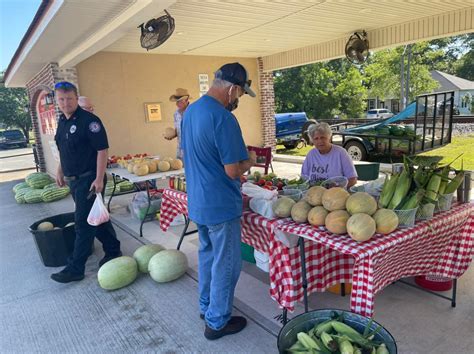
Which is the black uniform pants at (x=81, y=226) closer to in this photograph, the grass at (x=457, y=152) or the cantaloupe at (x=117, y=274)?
the cantaloupe at (x=117, y=274)

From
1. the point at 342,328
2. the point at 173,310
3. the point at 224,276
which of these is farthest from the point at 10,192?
the point at 342,328

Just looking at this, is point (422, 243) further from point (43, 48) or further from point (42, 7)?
point (43, 48)

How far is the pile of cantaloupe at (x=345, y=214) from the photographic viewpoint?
186 centimetres

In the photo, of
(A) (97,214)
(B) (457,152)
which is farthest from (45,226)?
(B) (457,152)

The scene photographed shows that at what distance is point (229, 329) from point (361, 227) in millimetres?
1248

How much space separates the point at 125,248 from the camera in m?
4.28

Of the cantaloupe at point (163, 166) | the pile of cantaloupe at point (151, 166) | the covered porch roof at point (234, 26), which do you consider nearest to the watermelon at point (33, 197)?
the covered porch roof at point (234, 26)

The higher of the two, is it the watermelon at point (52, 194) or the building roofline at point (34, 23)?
the building roofline at point (34, 23)

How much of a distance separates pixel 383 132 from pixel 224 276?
838 centimetres

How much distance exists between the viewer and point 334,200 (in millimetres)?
2049

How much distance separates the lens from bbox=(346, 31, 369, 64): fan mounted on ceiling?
7.51 metres

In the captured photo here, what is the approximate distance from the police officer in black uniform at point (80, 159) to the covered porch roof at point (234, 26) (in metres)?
1.44

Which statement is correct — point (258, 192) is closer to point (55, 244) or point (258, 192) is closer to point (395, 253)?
point (395, 253)

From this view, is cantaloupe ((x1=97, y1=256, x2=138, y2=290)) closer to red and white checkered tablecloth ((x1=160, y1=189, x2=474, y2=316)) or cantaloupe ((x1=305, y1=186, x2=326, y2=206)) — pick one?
red and white checkered tablecloth ((x1=160, y1=189, x2=474, y2=316))
